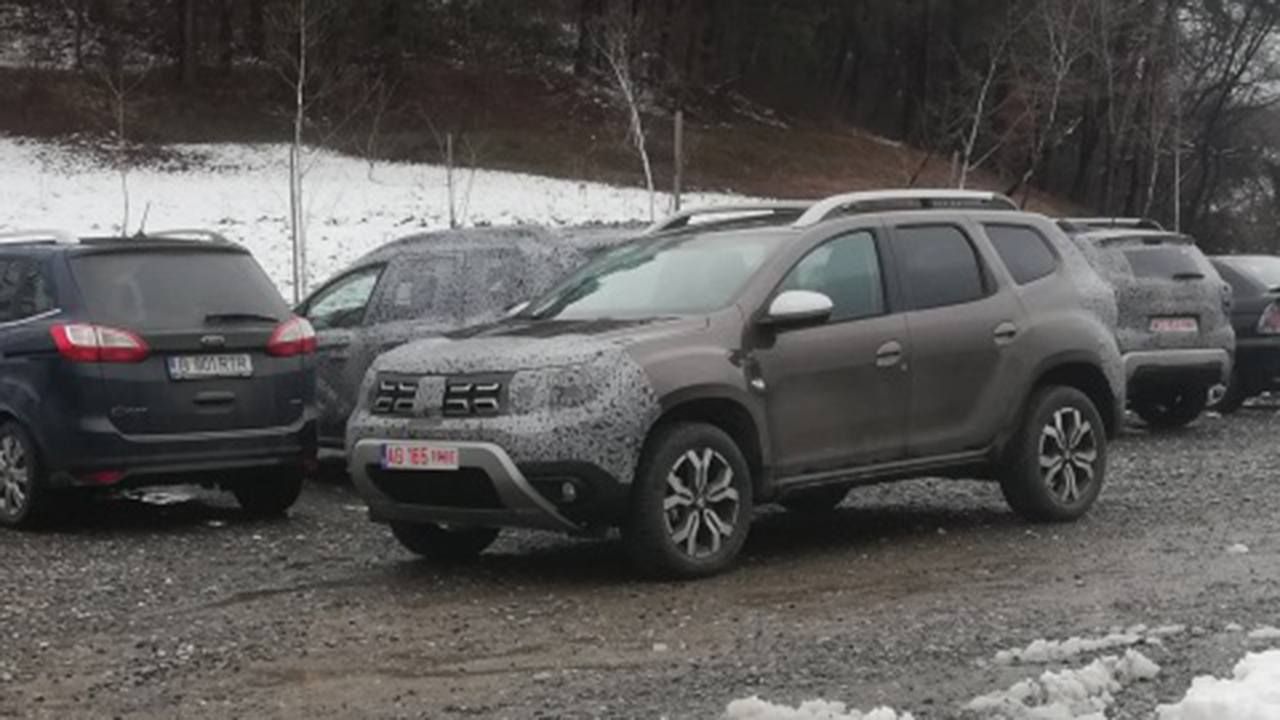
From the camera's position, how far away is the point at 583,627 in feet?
24.5

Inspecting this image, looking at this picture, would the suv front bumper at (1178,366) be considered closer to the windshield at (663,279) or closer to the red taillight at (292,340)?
the windshield at (663,279)

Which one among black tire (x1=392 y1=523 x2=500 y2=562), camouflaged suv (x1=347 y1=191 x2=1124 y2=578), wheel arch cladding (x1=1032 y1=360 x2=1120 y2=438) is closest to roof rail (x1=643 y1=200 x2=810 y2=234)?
camouflaged suv (x1=347 y1=191 x2=1124 y2=578)

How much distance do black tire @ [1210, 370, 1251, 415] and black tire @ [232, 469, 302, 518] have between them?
9.44 m

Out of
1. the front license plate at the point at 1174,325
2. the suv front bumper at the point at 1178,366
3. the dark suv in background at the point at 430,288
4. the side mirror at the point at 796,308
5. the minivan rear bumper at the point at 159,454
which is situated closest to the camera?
the side mirror at the point at 796,308

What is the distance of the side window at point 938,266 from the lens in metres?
9.58

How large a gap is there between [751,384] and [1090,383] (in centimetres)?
269

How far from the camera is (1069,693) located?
19.7 ft

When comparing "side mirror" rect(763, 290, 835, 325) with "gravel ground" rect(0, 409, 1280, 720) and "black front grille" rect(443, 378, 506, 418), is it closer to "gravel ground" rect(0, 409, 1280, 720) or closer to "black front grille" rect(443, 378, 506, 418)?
"gravel ground" rect(0, 409, 1280, 720)

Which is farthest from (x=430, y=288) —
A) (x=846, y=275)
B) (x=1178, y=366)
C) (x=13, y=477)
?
(x=1178, y=366)

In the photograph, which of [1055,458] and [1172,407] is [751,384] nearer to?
[1055,458]

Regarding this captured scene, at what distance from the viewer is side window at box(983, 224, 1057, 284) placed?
10.1m

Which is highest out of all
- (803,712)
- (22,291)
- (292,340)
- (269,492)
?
(22,291)

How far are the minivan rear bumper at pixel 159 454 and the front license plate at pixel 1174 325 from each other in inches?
299

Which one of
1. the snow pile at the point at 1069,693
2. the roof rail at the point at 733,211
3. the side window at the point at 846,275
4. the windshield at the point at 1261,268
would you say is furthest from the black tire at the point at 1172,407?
the snow pile at the point at 1069,693
